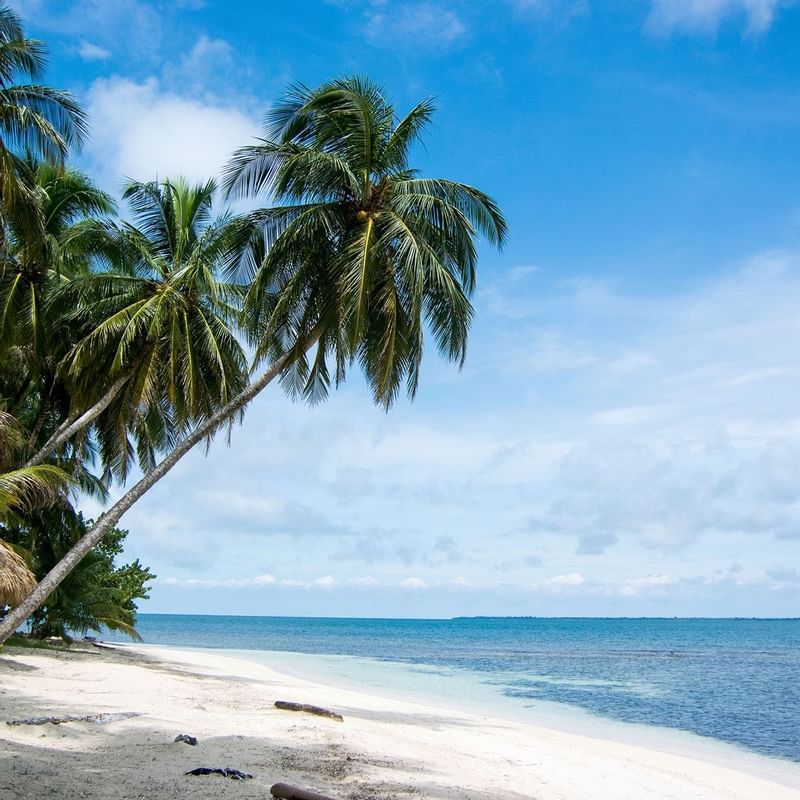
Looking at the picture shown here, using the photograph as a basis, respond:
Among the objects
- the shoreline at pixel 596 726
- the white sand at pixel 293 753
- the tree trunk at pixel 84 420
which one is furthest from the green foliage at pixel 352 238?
the shoreline at pixel 596 726

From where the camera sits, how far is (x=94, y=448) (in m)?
22.4

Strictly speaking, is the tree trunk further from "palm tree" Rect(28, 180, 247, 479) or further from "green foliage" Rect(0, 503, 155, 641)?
"green foliage" Rect(0, 503, 155, 641)

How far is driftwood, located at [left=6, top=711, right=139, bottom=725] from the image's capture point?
8.52m

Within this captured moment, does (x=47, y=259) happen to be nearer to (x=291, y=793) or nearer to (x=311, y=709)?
(x=311, y=709)

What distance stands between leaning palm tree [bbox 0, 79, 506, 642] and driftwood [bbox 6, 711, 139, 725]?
318 cm

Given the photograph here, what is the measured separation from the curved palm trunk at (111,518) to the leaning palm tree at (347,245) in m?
0.04

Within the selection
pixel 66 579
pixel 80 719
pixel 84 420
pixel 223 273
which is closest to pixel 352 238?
pixel 223 273

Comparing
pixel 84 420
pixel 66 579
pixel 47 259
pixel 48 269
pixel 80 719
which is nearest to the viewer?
pixel 80 719

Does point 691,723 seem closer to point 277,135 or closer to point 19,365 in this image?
point 277,135

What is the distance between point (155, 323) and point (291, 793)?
9561 mm

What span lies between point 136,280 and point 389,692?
1402 centimetres

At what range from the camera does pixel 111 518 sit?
1146 centimetres

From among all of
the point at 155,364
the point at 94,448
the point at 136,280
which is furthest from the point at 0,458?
the point at 94,448

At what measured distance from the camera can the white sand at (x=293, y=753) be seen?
678 centimetres
